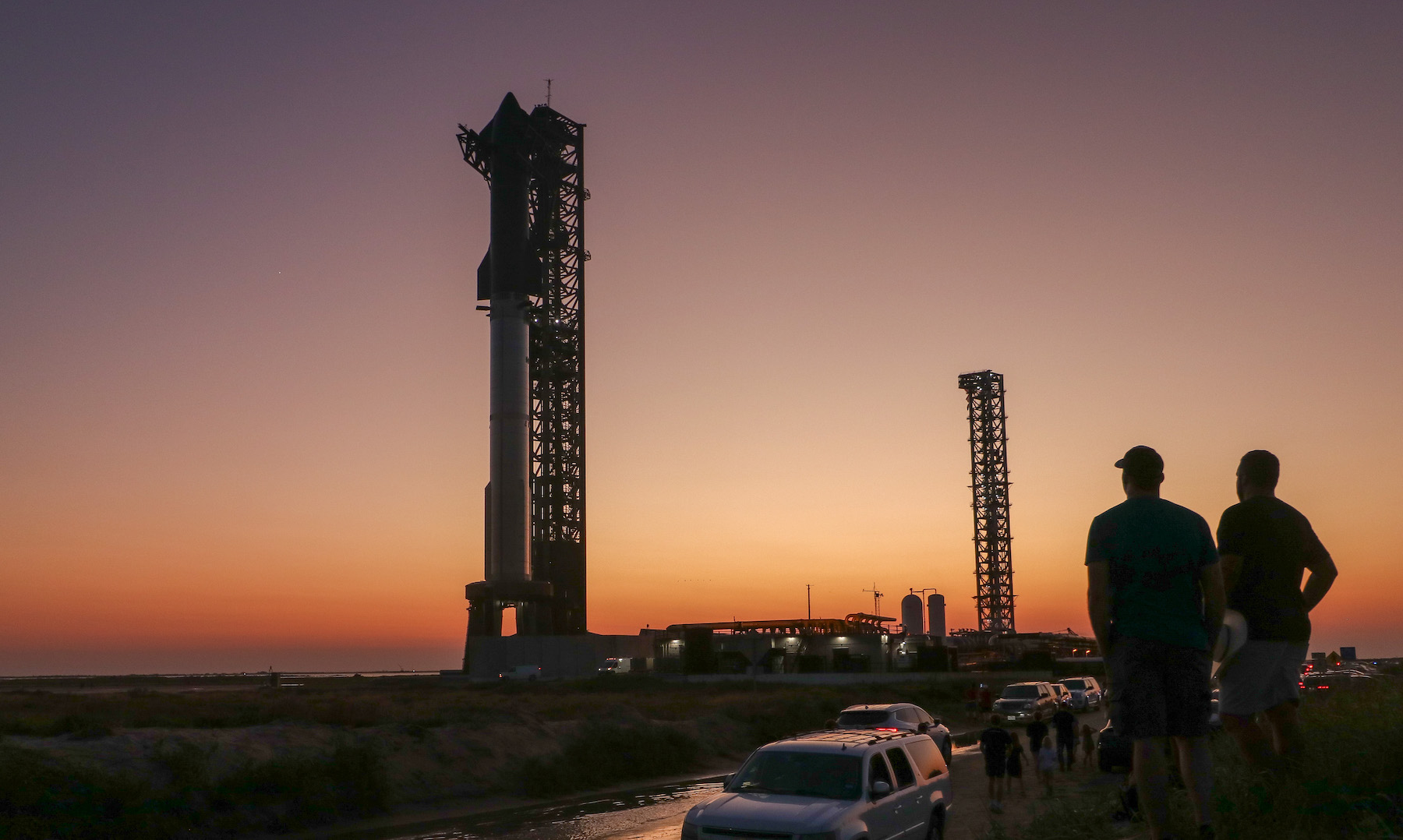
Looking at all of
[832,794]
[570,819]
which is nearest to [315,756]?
[570,819]

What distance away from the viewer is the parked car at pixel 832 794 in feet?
35.6

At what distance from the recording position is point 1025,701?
3753cm

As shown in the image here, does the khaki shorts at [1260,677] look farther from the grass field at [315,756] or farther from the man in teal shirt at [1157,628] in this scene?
the grass field at [315,756]

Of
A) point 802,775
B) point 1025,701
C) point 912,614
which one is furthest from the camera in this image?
point 912,614

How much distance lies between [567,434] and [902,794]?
7033 centimetres

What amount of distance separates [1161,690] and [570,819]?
764 inches

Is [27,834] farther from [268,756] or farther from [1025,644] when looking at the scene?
[1025,644]

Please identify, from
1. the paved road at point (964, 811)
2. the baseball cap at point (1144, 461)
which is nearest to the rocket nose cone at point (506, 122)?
the paved road at point (964, 811)

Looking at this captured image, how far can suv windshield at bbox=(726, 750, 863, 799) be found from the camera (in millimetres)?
11734

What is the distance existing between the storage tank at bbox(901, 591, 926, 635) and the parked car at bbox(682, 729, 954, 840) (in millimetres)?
102652

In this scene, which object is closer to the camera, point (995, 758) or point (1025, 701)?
point (995, 758)

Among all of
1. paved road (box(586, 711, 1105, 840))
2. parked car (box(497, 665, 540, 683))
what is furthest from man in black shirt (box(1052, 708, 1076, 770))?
parked car (box(497, 665, 540, 683))

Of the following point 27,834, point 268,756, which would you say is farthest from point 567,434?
point 27,834

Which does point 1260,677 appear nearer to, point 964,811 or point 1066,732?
point 964,811
